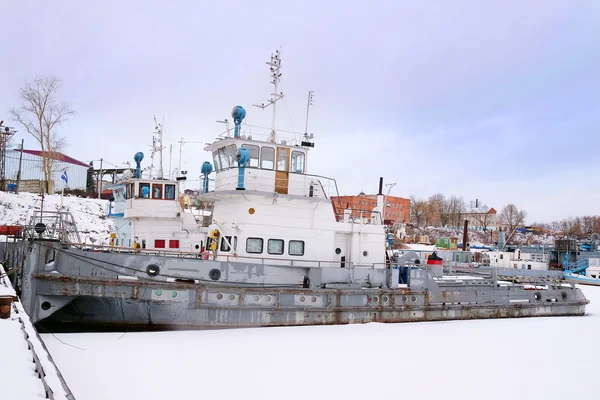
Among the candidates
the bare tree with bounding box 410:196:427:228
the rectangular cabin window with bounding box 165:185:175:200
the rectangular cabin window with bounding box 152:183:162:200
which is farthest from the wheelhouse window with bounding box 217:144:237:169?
the bare tree with bounding box 410:196:427:228

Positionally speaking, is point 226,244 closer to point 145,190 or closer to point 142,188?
point 145,190

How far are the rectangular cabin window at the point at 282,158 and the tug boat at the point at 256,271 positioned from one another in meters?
Result: 0.03

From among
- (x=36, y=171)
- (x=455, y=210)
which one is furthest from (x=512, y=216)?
(x=36, y=171)

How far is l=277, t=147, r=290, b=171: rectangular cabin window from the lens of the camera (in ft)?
47.4

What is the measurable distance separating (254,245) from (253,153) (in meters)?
2.82

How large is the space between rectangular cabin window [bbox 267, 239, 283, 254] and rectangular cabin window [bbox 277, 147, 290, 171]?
224 centimetres

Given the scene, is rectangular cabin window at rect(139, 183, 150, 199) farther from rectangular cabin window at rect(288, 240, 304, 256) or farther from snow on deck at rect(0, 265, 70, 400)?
snow on deck at rect(0, 265, 70, 400)

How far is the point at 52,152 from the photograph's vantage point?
37.5 meters

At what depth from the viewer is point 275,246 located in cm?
1393

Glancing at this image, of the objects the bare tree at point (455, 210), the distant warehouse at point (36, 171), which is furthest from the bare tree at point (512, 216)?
the distant warehouse at point (36, 171)

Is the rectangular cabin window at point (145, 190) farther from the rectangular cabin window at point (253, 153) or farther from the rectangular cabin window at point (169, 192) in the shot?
the rectangular cabin window at point (253, 153)

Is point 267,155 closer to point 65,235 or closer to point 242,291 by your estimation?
point 242,291

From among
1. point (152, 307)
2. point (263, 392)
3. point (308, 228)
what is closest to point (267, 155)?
point (308, 228)

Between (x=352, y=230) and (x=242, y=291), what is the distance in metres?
4.38
